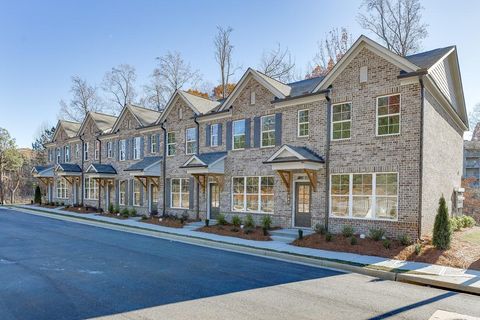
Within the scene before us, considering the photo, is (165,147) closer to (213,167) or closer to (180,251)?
(213,167)

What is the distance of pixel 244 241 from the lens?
13898 millimetres

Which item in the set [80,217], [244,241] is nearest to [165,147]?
[80,217]

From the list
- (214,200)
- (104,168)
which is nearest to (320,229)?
(214,200)

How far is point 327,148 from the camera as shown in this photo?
48.6 ft

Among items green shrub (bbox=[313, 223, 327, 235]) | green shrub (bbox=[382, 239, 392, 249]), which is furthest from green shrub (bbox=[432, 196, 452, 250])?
green shrub (bbox=[313, 223, 327, 235])

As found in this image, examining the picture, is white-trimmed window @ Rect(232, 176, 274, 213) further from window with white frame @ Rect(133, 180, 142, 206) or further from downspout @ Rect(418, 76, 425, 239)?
window with white frame @ Rect(133, 180, 142, 206)

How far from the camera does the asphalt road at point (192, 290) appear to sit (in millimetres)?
6375

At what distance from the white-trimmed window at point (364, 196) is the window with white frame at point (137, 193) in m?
14.5

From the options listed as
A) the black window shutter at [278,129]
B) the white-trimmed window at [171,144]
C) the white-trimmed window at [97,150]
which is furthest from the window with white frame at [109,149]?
the black window shutter at [278,129]

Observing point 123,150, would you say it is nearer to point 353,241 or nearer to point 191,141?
point 191,141

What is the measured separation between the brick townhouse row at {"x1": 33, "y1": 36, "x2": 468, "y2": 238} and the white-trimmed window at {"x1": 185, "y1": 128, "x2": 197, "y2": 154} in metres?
0.06

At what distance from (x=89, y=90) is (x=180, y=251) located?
1687 inches

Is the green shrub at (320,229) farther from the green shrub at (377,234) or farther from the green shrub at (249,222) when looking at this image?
the green shrub at (249,222)

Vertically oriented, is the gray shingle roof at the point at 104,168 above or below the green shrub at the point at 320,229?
above
